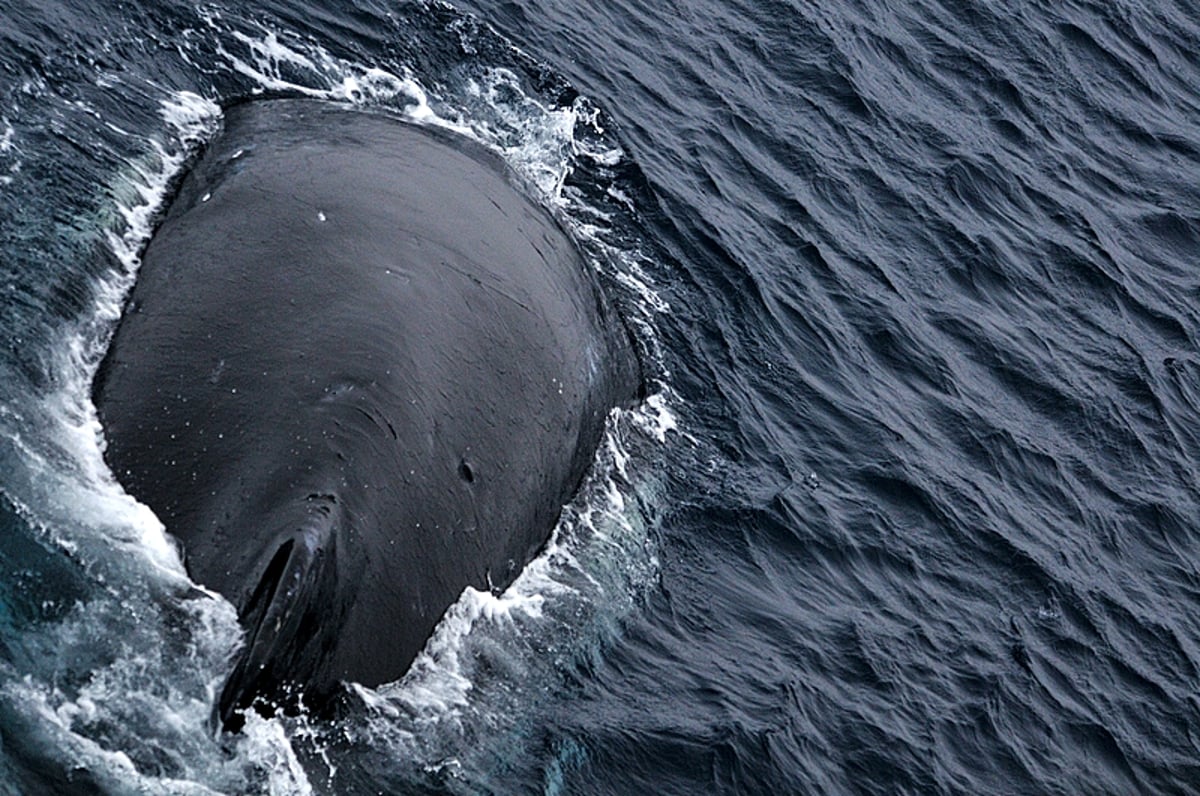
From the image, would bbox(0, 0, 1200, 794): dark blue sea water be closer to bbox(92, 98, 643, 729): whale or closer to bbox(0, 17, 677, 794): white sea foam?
bbox(0, 17, 677, 794): white sea foam

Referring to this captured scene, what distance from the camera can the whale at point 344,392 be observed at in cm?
907

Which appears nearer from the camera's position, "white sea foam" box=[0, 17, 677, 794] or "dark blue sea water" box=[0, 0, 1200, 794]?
"white sea foam" box=[0, 17, 677, 794]

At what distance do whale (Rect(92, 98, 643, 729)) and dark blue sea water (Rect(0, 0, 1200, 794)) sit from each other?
10.9 inches

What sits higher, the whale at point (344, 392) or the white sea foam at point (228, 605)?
the whale at point (344, 392)

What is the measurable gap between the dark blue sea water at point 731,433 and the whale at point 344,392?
0.91ft

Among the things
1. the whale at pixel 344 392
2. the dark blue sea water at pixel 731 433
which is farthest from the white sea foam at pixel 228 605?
the whale at pixel 344 392

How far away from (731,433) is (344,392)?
5597 millimetres

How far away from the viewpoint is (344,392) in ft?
32.4

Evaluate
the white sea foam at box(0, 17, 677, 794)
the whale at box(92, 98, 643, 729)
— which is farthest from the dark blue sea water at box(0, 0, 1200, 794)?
the whale at box(92, 98, 643, 729)

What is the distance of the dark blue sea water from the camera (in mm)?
9406

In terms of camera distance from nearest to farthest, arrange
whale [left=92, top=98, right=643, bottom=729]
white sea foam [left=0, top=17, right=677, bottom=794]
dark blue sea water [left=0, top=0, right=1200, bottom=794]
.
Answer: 1. white sea foam [left=0, top=17, right=677, bottom=794]
2. whale [left=92, top=98, right=643, bottom=729]
3. dark blue sea water [left=0, top=0, right=1200, bottom=794]

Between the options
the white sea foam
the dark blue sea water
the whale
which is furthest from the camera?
the dark blue sea water

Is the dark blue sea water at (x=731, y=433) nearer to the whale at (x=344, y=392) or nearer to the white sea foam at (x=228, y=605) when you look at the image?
the white sea foam at (x=228, y=605)

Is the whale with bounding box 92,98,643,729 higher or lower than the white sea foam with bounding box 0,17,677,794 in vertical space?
higher
